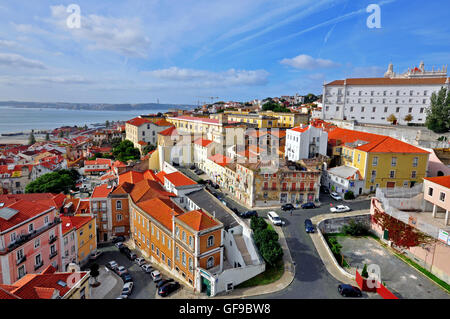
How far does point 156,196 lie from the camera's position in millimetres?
23094

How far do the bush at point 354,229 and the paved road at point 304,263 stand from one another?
2152 mm

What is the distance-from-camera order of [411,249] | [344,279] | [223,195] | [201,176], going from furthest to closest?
[201,176], [223,195], [411,249], [344,279]

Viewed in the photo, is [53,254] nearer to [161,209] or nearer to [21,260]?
[21,260]

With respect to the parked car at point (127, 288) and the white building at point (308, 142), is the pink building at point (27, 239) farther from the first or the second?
the white building at point (308, 142)

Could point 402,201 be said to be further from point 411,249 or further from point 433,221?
point 411,249

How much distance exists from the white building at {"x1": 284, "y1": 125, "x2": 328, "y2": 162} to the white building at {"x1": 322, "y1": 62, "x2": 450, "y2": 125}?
21.8m

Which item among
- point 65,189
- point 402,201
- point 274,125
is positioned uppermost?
point 274,125

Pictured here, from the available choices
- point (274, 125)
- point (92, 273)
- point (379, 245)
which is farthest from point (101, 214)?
point (274, 125)

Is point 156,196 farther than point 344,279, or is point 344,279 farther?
point 156,196

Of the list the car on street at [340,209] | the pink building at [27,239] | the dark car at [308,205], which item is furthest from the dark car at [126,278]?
the car on street at [340,209]

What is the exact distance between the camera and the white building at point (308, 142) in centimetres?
3105

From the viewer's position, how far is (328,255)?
61.1 ft

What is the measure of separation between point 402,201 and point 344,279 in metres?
9.71
